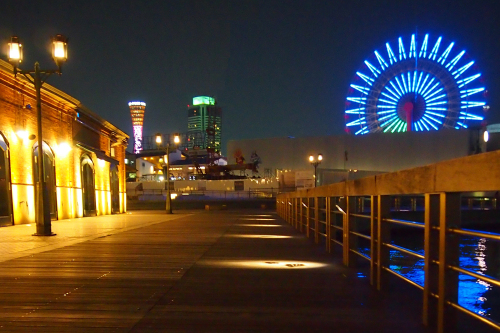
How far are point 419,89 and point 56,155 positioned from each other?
45096 mm

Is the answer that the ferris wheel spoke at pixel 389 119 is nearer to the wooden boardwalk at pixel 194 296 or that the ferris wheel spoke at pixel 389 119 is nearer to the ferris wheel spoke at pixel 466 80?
the ferris wheel spoke at pixel 466 80

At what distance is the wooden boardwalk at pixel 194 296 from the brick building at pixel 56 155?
10.4 m

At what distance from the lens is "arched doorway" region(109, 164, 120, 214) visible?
30.6 m

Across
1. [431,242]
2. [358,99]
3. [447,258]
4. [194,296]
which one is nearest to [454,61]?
[358,99]

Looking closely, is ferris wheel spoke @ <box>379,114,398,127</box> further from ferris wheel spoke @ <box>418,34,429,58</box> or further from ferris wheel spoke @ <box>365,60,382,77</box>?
ferris wheel spoke @ <box>418,34,429,58</box>

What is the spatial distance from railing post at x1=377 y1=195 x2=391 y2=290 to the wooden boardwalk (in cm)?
29

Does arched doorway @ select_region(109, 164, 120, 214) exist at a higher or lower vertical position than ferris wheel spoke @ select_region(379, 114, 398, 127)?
lower

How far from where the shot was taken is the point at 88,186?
25.8 metres

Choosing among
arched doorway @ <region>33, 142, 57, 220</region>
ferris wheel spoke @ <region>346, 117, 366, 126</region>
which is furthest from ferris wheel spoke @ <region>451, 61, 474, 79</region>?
arched doorway @ <region>33, 142, 57, 220</region>

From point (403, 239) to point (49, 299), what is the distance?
920 inches

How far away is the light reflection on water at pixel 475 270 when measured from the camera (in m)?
5.59

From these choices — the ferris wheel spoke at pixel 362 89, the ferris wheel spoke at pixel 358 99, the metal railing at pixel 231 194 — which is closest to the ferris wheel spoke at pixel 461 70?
the ferris wheel spoke at pixel 362 89

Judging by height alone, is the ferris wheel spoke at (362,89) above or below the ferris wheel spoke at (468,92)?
above

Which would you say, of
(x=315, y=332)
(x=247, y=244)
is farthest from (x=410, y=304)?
(x=247, y=244)
